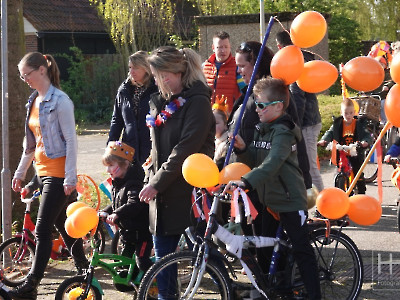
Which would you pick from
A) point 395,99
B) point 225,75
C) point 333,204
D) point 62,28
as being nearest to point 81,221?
point 333,204

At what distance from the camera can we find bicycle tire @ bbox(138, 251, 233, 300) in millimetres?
4832

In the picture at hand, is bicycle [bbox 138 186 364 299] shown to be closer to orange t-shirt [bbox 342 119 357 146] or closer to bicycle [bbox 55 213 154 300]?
bicycle [bbox 55 213 154 300]

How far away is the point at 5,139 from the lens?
22.5 feet

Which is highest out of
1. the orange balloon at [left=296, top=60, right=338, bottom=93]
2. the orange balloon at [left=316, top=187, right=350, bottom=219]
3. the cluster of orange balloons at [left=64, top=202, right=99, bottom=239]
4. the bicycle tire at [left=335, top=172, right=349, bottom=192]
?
the orange balloon at [left=296, top=60, right=338, bottom=93]

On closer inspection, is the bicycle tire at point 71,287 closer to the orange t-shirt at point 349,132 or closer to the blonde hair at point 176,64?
the blonde hair at point 176,64

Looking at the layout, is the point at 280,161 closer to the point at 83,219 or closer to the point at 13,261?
the point at 83,219

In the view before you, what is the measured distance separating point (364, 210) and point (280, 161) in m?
0.93

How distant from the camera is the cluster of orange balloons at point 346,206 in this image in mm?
5410

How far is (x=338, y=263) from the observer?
223 inches

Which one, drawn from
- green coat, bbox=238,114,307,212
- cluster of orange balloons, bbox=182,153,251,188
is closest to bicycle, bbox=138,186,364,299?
cluster of orange balloons, bbox=182,153,251,188

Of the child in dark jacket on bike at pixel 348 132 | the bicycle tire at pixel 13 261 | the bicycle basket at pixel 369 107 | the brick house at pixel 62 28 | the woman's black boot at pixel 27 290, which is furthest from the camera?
the brick house at pixel 62 28

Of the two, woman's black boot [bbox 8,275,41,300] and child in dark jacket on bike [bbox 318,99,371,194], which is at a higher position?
child in dark jacket on bike [bbox 318,99,371,194]

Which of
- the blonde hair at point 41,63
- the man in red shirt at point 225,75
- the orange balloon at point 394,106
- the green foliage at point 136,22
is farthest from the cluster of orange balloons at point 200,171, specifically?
the green foliage at point 136,22

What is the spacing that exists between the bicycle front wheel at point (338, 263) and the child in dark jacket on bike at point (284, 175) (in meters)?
0.30
